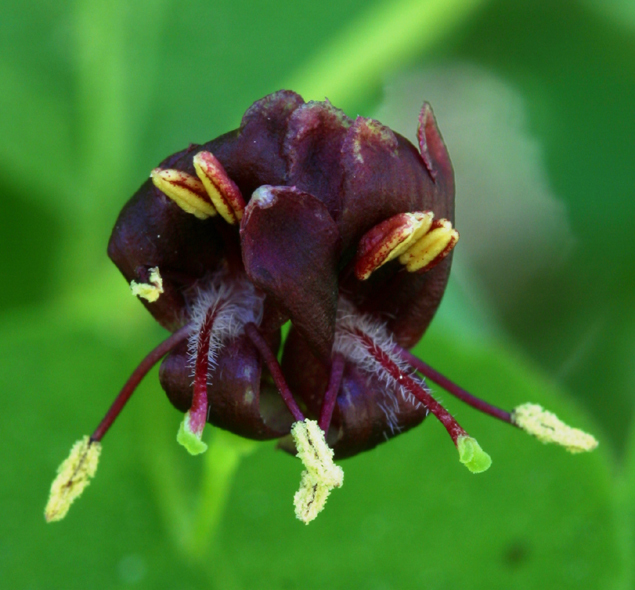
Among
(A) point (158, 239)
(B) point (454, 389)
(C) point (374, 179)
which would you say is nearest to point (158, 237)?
(A) point (158, 239)

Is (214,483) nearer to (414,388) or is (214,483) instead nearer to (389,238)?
(414,388)

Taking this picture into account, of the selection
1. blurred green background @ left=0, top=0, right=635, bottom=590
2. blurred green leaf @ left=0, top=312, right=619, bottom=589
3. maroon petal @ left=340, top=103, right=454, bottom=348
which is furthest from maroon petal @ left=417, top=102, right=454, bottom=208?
blurred green leaf @ left=0, top=312, right=619, bottom=589

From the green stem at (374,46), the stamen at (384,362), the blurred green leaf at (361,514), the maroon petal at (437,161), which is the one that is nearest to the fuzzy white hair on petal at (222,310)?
the stamen at (384,362)

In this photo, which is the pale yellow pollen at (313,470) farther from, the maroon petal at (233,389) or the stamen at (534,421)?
the stamen at (534,421)

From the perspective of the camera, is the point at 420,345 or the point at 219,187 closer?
the point at 219,187

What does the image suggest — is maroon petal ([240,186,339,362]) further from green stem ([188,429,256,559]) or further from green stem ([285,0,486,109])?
green stem ([285,0,486,109])

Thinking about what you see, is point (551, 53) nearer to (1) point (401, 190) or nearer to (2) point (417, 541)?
(2) point (417, 541)

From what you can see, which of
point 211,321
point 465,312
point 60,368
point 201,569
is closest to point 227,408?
point 211,321
